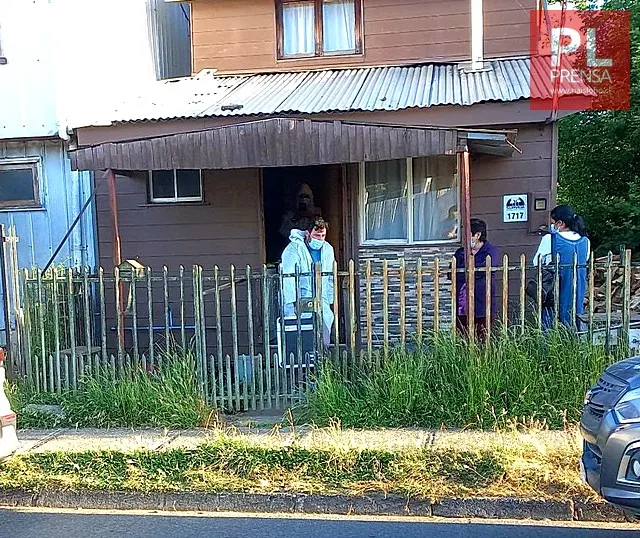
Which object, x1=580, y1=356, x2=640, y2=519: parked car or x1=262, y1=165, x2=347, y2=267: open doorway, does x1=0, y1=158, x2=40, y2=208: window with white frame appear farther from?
x1=580, y1=356, x2=640, y2=519: parked car

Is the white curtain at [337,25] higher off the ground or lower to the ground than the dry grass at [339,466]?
higher

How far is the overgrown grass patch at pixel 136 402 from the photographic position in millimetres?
6027

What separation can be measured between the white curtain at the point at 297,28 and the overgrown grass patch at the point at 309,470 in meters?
6.27

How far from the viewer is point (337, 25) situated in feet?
31.3

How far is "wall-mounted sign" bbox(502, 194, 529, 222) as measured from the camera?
8133 millimetres

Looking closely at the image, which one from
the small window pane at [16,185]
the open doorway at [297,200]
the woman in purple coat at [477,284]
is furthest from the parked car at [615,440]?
the small window pane at [16,185]

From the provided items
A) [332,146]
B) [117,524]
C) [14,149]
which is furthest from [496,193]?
[14,149]

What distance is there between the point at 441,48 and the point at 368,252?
2.98 metres

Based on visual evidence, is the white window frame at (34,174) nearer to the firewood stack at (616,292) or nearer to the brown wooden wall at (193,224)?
the brown wooden wall at (193,224)

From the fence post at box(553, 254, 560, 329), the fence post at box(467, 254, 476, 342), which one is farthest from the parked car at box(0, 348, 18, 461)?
the fence post at box(553, 254, 560, 329)

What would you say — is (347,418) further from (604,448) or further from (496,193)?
(496,193)

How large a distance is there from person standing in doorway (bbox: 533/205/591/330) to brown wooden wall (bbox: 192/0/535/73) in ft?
11.3

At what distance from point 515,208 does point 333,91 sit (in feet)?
8.71

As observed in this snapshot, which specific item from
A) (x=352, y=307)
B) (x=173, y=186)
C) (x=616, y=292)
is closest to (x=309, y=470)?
(x=352, y=307)
